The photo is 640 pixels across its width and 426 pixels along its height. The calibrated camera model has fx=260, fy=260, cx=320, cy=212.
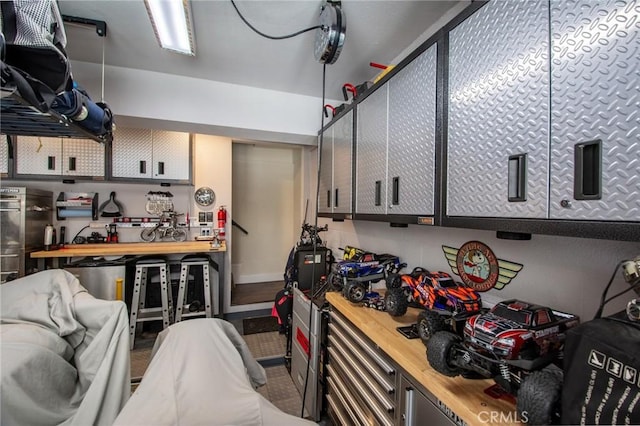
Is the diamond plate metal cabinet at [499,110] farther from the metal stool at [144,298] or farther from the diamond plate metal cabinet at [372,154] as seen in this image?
the metal stool at [144,298]

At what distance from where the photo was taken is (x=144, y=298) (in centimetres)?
310

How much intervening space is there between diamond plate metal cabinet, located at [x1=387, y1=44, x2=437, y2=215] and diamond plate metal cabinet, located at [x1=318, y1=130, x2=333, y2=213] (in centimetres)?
91

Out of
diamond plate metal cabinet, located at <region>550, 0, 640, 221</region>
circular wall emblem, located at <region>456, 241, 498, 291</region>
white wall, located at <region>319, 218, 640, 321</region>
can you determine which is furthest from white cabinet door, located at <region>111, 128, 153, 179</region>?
diamond plate metal cabinet, located at <region>550, 0, 640, 221</region>

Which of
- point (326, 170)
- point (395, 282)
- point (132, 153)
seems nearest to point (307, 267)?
point (326, 170)

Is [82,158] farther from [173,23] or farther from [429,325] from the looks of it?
[429,325]

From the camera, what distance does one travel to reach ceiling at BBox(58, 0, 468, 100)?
1.52 m

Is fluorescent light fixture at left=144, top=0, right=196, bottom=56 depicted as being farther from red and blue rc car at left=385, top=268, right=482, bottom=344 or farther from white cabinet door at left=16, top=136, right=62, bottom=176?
white cabinet door at left=16, top=136, right=62, bottom=176

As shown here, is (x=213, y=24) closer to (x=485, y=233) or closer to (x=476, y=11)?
(x=476, y=11)

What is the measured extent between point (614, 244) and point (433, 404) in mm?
810

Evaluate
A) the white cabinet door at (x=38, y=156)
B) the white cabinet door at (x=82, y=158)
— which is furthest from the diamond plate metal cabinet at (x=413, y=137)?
the white cabinet door at (x=38, y=156)

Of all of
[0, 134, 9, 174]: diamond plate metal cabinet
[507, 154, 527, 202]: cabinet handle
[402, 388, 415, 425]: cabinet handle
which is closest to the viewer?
[507, 154, 527, 202]: cabinet handle

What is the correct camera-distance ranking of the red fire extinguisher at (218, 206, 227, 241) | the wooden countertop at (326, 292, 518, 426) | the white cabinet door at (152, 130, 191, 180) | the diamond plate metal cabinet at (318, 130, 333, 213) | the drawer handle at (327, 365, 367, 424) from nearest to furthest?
1. the wooden countertop at (326, 292, 518, 426)
2. the drawer handle at (327, 365, 367, 424)
3. the diamond plate metal cabinet at (318, 130, 333, 213)
4. the white cabinet door at (152, 130, 191, 180)
5. the red fire extinguisher at (218, 206, 227, 241)

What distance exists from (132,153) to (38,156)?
962 millimetres

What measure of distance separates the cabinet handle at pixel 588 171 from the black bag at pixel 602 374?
312 mm
